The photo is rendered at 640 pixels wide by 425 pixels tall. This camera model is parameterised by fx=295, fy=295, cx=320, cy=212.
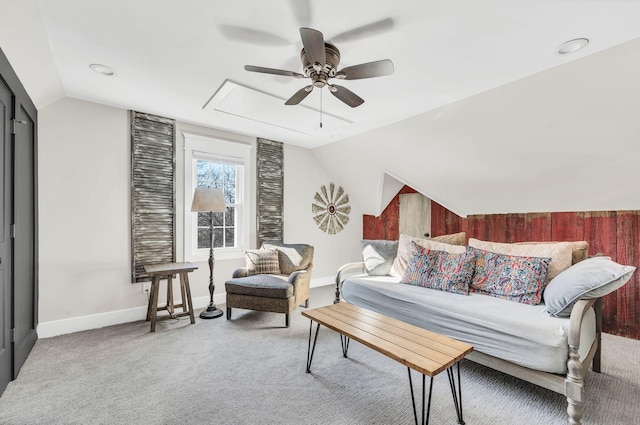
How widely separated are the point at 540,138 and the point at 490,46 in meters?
1.21

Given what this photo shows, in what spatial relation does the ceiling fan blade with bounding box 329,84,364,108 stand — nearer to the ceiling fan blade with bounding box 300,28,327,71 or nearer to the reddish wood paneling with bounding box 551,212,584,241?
the ceiling fan blade with bounding box 300,28,327,71

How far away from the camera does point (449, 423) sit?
1.73 meters

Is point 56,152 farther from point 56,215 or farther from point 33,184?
point 56,215

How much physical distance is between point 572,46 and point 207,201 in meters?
3.46

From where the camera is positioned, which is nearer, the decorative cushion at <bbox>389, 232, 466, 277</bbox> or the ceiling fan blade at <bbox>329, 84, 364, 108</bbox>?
the ceiling fan blade at <bbox>329, 84, 364, 108</bbox>

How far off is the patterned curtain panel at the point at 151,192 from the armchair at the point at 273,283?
979 millimetres

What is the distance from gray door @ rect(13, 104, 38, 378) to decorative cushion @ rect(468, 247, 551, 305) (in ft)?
12.4

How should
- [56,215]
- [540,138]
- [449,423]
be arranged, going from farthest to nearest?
[56,215]
[540,138]
[449,423]

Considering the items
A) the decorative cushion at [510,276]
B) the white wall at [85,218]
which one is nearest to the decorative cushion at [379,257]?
the decorative cushion at [510,276]

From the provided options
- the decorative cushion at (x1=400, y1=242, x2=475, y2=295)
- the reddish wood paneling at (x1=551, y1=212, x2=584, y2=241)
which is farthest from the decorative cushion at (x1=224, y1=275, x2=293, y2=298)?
the reddish wood paneling at (x1=551, y1=212, x2=584, y2=241)

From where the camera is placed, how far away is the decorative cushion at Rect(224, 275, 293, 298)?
318 centimetres

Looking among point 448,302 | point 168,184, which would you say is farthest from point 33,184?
point 448,302

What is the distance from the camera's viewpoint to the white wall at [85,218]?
9.72ft

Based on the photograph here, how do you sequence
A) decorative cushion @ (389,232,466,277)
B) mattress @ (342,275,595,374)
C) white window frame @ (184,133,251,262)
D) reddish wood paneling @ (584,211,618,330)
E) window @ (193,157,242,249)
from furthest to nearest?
window @ (193,157,242,249) < white window frame @ (184,133,251,262) < decorative cushion @ (389,232,466,277) < reddish wood paneling @ (584,211,618,330) < mattress @ (342,275,595,374)
